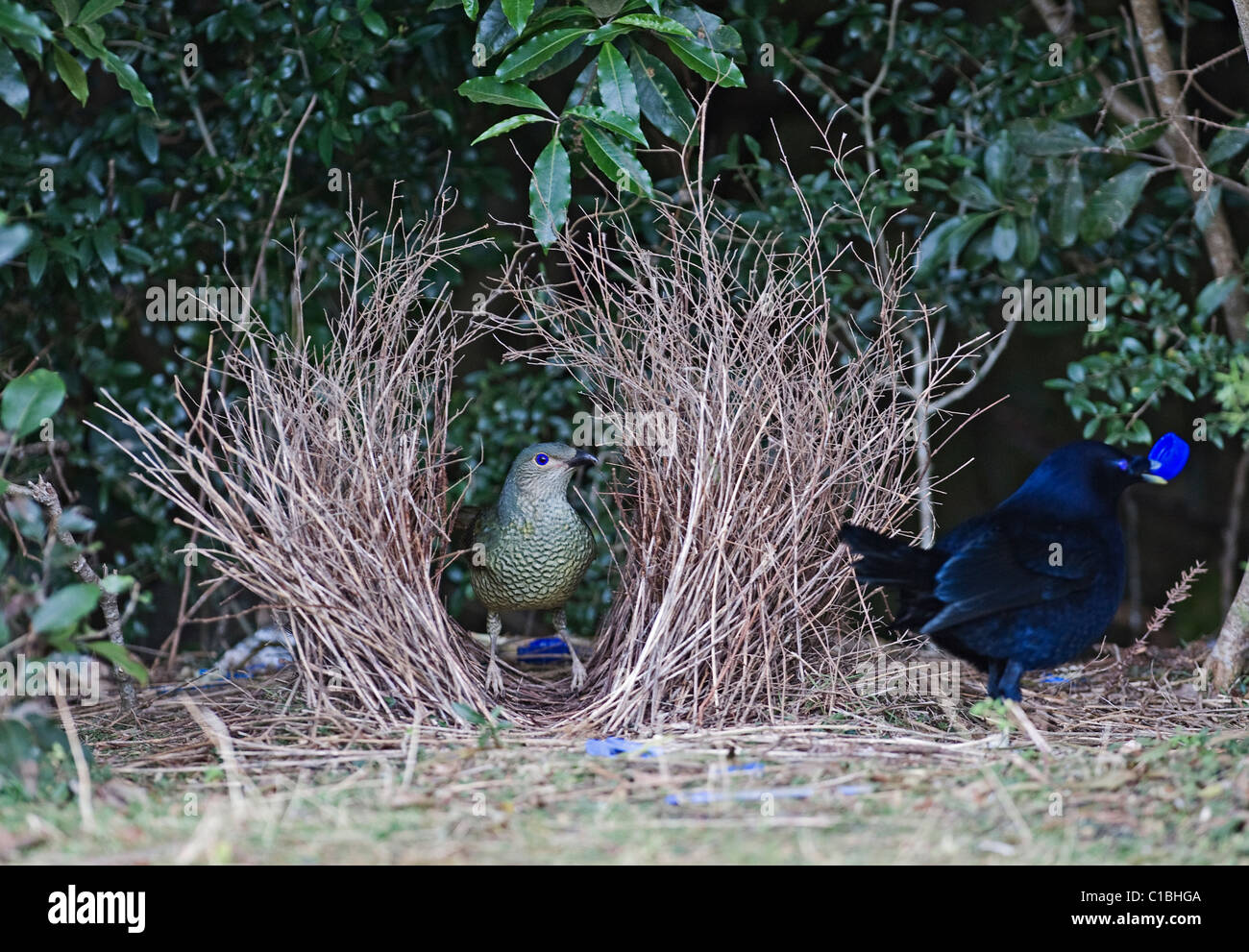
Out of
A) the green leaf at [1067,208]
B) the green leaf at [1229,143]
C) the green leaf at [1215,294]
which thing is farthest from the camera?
the green leaf at [1067,208]

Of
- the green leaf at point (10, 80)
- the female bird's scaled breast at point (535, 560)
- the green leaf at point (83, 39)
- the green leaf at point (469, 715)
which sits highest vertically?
the green leaf at point (83, 39)

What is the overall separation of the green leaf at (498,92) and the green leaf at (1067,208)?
200 cm

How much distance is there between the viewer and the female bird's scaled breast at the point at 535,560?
13.1 feet

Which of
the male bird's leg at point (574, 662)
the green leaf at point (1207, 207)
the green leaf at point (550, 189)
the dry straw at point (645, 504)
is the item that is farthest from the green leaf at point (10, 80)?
the green leaf at point (1207, 207)

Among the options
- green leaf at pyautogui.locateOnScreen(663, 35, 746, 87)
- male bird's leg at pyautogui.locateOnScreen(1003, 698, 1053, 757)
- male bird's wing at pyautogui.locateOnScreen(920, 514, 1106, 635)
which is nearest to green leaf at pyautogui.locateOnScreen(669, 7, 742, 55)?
green leaf at pyautogui.locateOnScreen(663, 35, 746, 87)

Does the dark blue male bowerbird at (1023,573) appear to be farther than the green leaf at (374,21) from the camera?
No

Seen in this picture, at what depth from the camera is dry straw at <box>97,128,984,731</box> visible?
349 cm

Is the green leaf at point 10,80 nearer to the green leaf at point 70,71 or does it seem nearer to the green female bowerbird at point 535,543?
the green leaf at point 70,71

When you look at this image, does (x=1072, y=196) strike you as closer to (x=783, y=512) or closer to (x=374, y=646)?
(x=783, y=512)

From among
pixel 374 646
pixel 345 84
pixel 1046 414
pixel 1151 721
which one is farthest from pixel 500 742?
pixel 1046 414

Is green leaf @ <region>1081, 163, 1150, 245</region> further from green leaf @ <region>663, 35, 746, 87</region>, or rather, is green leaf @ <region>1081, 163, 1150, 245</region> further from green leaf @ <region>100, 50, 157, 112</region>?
green leaf @ <region>100, 50, 157, 112</region>

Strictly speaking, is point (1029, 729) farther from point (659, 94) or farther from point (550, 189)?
point (659, 94)

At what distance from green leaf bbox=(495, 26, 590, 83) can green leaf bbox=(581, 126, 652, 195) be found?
0.24 metres

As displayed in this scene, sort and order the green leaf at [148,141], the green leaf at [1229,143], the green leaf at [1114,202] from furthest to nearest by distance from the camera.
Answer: the green leaf at [148,141], the green leaf at [1114,202], the green leaf at [1229,143]
